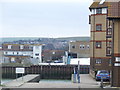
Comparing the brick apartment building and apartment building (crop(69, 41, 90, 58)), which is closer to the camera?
the brick apartment building

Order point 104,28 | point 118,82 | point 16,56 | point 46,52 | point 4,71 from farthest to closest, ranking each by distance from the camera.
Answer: point 46,52
point 16,56
point 4,71
point 104,28
point 118,82

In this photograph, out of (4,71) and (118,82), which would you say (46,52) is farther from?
(118,82)

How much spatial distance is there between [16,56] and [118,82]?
17.2 m

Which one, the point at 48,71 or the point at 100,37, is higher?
the point at 100,37

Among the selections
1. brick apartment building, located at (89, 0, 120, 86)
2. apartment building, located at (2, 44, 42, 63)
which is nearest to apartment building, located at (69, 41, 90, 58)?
apartment building, located at (2, 44, 42, 63)

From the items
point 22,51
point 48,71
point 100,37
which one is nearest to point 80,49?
point 22,51

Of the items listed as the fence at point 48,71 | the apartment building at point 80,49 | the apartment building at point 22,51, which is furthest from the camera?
the apartment building at point 22,51

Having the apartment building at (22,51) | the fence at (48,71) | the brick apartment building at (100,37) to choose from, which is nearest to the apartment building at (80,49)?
the apartment building at (22,51)

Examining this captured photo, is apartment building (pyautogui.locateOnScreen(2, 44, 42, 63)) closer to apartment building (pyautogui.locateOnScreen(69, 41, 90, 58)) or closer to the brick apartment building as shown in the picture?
apartment building (pyautogui.locateOnScreen(69, 41, 90, 58))

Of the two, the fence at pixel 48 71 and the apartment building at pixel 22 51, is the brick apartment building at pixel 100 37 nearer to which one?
the fence at pixel 48 71

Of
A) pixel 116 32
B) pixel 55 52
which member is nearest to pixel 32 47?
pixel 55 52

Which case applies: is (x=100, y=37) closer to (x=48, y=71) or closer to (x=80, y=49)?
(x=48, y=71)

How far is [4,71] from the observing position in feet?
54.4

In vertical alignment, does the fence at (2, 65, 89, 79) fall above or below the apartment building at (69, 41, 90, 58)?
below
